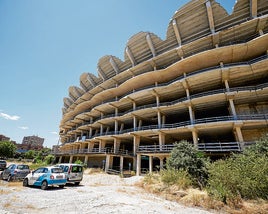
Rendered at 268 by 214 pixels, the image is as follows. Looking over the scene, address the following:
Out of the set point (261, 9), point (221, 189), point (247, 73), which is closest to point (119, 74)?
point (247, 73)

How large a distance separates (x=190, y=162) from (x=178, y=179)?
2067mm

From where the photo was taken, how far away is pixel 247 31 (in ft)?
58.6

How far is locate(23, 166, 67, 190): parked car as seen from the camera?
965 cm

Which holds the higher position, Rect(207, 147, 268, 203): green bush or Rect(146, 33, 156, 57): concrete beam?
Rect(146, 33, 156, 57): concrete beam

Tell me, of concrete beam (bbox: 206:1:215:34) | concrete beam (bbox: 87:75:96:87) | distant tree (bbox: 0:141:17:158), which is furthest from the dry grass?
distant tree (bbox: 0:141:17:158)

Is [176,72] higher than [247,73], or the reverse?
[176,72]

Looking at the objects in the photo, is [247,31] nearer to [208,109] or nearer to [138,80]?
[208,109]

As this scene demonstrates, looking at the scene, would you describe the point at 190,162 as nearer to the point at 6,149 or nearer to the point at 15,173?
the point at 15,173

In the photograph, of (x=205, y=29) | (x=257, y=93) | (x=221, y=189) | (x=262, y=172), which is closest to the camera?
(x=262, y=172)

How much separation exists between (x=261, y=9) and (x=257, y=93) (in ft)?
35.6

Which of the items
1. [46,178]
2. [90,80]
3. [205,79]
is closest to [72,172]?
[46,178]

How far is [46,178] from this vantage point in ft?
32.0

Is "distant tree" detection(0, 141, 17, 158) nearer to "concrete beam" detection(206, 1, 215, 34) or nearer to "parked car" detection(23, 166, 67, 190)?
"parked car" detection(23, 166, 67, 190)

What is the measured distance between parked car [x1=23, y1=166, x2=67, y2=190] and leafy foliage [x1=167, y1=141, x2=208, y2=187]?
27.2 feet
